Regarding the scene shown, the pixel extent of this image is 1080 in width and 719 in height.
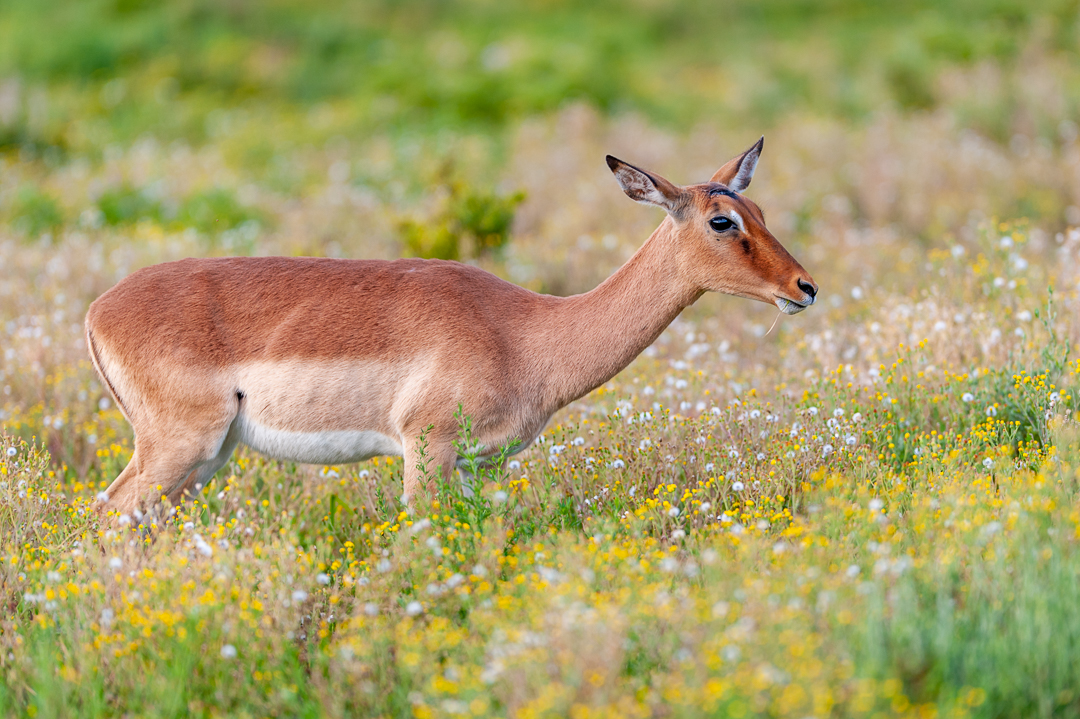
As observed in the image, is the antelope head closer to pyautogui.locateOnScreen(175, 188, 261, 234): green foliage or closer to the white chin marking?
the white chin marking

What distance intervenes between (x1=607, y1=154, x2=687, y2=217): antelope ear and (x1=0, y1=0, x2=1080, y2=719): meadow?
113 cm

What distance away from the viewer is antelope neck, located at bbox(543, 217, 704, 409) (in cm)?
496

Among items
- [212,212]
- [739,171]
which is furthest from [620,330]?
[212,212]

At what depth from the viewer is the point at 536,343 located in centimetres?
498

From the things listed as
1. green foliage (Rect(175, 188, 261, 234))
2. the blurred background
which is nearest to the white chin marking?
the blurred background

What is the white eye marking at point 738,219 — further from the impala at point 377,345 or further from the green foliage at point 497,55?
the green foliage at point 497,55

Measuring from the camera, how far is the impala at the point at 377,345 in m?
4.80

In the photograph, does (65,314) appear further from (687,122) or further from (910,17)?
(910,17)

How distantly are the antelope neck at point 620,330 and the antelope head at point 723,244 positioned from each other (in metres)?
0.07

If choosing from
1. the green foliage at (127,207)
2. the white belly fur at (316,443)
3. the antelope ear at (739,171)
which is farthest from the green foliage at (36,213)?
the antelope ear at (739,171)

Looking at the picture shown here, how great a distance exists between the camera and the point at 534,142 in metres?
13.9

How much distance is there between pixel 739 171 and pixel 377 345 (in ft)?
6.74

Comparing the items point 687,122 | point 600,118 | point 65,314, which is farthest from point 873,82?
point 65,314

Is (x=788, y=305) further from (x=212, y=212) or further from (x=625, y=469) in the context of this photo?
(x=212, y=212)
